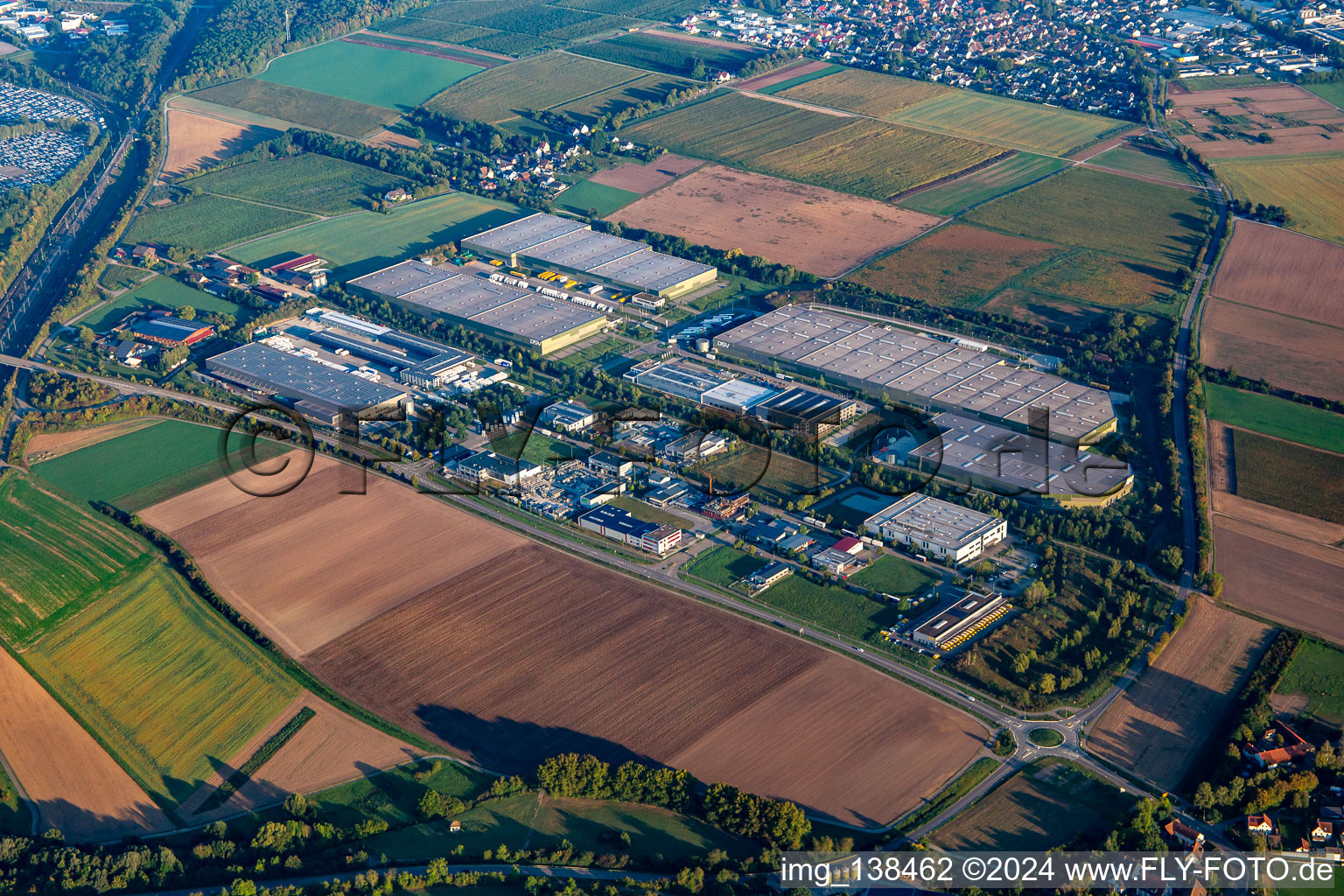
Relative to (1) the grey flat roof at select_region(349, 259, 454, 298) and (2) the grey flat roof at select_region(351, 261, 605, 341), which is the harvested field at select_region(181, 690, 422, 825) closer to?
(2) the grey flat roof at select_region(351, 261, 605, 341)

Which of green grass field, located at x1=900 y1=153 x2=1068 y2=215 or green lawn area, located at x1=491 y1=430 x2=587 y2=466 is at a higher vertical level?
green grass field, located at x1=900 y1=153 x2=1068 y2=215

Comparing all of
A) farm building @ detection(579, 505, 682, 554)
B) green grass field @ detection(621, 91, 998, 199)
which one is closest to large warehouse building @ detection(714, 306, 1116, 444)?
farm building @ detection(579, 505, 682, 554)

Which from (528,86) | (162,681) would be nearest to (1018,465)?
(162,681)

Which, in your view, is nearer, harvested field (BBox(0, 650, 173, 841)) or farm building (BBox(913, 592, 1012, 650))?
harvested field (BBox(0, 650, 173, 841))

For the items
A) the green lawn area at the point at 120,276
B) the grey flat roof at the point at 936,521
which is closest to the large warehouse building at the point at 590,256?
the green lawn area at the point at 120,276

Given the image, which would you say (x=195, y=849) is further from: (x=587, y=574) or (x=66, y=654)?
(x=587, y=574)

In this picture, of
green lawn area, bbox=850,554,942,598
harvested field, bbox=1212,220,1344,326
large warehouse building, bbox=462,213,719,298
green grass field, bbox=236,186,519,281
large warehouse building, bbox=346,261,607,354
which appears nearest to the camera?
green lawn area, bbox=850,554,942,598

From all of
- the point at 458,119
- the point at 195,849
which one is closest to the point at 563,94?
the point at 458,119

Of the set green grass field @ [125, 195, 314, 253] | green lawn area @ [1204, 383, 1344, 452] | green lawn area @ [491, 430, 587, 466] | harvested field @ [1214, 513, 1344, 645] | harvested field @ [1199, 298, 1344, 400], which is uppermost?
green grass field @ [125, 195, 314, 253]
